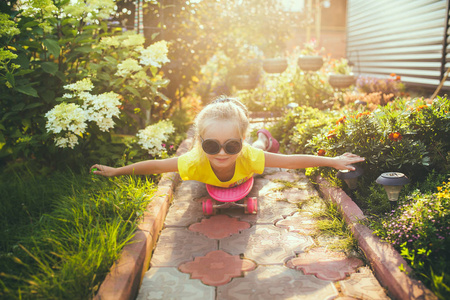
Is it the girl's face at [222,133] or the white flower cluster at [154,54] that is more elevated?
the white flower cluster at [154,54]

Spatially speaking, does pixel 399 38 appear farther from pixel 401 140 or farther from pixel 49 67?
pixel 49 67

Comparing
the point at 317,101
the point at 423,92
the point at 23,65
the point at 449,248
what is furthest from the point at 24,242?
the point at 423,92

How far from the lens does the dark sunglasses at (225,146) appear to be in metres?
2.61

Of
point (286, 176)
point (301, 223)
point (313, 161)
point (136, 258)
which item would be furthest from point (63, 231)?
point (286, 176)

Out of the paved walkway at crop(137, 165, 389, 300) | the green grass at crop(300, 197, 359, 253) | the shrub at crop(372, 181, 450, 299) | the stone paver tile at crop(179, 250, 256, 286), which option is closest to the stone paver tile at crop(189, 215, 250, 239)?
the paved walkway at crop(137, 165, 389, 300)

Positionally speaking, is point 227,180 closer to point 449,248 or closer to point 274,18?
point 449,248

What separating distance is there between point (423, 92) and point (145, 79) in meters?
5.34

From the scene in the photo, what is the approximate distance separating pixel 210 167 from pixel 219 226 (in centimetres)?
51

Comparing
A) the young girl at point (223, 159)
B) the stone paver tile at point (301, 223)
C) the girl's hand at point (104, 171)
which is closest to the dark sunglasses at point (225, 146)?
the young girl at point (223, 159)

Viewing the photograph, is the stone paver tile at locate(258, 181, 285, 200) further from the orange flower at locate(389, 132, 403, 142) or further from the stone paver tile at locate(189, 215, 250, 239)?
the orange flower at locate(389, 132, 403, 142)

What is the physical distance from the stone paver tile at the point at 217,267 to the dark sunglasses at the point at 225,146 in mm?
733

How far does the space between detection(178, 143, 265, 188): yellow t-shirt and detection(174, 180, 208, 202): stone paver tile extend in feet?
1.17

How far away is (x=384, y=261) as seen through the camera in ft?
6.26

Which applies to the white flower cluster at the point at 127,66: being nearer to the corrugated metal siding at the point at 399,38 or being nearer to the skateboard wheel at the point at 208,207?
the skateboard wheel at the point at 208,207
